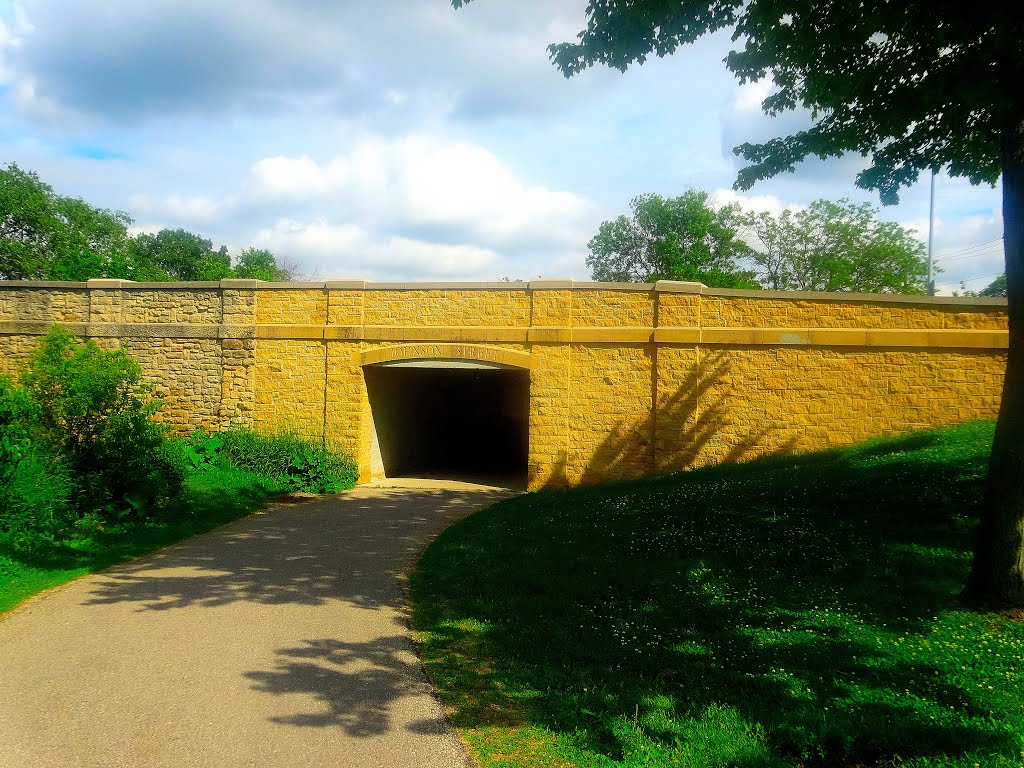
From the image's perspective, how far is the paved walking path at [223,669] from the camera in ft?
13.3

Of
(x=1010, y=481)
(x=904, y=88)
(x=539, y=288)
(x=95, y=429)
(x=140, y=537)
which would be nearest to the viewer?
(x=1010, y=481)

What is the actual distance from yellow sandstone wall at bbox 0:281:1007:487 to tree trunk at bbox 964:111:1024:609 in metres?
7.85

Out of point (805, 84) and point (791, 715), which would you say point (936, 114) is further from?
point (791, 715)

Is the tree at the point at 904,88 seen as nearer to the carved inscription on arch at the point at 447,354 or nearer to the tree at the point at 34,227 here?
the carved inscription on arch at the point at 447,354

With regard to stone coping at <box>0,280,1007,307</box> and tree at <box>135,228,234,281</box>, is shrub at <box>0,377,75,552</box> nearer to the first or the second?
stone coping at <box>0,280,1007,307</box>

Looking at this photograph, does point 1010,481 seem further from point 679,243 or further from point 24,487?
point 679,243

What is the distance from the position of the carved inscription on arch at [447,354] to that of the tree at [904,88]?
20.9 feet

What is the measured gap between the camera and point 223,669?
16.9 ft

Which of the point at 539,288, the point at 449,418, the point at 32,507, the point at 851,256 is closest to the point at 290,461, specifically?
the point at 32,507

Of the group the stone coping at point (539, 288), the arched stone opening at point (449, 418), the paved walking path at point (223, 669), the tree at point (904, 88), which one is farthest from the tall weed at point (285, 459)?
the tree at point (904, 88)

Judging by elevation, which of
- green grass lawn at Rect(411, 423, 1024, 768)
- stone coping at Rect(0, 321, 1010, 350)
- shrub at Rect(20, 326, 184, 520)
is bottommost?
green grass lawn at Rect(411, 423, 1024, 768)

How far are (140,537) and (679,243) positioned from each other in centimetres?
3910

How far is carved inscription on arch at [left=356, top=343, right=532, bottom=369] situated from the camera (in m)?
14.3

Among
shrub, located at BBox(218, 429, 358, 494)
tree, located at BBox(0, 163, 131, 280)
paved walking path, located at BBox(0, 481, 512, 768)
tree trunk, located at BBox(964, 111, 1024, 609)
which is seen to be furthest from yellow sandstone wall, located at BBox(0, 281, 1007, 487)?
tree, located at BBox(0, 163, 131, 280)
